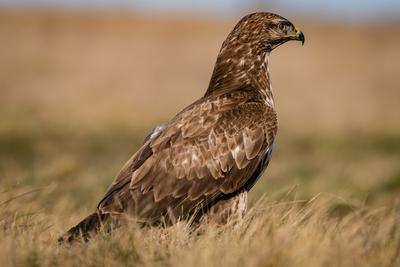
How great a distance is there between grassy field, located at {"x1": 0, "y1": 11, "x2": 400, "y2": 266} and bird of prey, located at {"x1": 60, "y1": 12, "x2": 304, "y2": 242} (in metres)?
0.30

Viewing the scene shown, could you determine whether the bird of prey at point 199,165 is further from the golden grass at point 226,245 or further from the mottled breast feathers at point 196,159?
the golden grass at point 226,245

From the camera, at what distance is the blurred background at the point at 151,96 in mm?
10094

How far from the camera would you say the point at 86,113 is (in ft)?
55.1

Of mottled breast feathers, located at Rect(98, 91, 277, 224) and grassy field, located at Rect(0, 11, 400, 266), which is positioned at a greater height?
mottled breast feathers, located at Rect(98, 91, 277, 224)

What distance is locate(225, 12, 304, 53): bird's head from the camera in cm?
699

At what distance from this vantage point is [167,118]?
17672 millimetres

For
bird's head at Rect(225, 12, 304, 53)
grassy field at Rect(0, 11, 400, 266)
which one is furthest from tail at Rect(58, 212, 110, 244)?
bird's head at Rect(225, 12, 304, 53)

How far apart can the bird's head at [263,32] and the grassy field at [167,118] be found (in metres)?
1.24

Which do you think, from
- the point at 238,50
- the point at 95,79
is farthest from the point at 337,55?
the point at 238,50

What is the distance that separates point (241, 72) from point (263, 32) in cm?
39

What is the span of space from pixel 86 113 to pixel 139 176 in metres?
10.8

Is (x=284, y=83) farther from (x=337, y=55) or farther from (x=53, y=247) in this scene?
(x=53, y=247)

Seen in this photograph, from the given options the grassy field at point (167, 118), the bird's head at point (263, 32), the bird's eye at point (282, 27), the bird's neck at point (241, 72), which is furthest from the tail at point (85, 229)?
the bird's eye at point (282, 27)

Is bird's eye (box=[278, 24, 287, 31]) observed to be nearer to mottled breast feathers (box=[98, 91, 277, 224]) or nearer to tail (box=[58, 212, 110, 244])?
mottled breast feathers (box=[98, 91, 277, 224])
